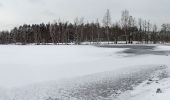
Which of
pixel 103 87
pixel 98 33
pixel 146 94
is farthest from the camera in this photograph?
pixel 98 33

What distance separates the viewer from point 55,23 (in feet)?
410

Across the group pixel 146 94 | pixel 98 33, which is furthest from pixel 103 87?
pixel 98 33

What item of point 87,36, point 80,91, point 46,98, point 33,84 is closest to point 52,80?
point 33,84

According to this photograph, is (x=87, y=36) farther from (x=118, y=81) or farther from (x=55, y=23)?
(x=118, y=81)

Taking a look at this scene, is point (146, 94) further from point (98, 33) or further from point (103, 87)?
point (98, 33)

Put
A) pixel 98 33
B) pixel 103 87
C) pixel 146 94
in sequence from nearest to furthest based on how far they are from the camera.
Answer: pixel 146 94
pixel 103 87
pixel 98 33

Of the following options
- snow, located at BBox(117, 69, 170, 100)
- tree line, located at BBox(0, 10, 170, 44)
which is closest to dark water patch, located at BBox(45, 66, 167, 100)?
snow, located at BBox(117, 69, 170, 100)

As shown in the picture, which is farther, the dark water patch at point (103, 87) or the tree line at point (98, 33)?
the tree line at point (98, 33)

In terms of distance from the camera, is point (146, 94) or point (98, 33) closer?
point (146, 94)

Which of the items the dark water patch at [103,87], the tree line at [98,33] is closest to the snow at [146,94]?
the dark water patch at [103,87]

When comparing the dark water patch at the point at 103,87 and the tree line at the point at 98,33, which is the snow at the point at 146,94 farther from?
the tree line at the point at 98,33

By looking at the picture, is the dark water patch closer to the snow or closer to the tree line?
the snow

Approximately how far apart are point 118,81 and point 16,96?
23.7 feet

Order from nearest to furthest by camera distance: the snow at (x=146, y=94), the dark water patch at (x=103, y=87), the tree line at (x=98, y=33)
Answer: the snow at (x=146, y=94) < the dark water patch at (x=103, y=87) < the tree line at (x=98, y=33)
